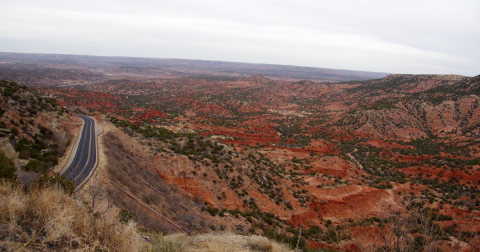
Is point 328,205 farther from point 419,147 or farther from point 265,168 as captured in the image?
point 419,147

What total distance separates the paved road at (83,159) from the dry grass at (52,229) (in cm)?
743

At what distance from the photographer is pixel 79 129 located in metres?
27.2

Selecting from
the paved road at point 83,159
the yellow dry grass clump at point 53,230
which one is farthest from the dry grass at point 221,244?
the paved road at point 83,159

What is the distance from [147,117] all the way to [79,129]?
131 ft

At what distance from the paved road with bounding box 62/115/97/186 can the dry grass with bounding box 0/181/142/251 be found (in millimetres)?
7426

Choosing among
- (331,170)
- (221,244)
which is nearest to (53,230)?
(221,244)

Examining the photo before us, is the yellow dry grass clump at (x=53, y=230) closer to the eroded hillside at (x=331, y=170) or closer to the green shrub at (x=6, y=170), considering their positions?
the green shrub at (x=6, y=170)

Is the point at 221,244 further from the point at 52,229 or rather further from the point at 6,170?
the point at 6,170

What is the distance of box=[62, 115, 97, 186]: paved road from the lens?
50.1 ft

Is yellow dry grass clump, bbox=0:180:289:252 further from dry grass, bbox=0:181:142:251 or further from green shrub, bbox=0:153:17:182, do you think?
green shrub, bbox=0:153:17:182

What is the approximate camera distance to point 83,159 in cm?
1830

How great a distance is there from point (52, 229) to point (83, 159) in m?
16.3

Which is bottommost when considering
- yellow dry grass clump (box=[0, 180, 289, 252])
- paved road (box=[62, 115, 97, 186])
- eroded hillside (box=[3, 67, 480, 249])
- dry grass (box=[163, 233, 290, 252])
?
eroded hillside (box=[3, 67, 480, 249])

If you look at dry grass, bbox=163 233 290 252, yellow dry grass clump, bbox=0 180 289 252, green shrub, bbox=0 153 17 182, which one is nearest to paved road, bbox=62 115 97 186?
green shrub, bbox=0 153 17 182
